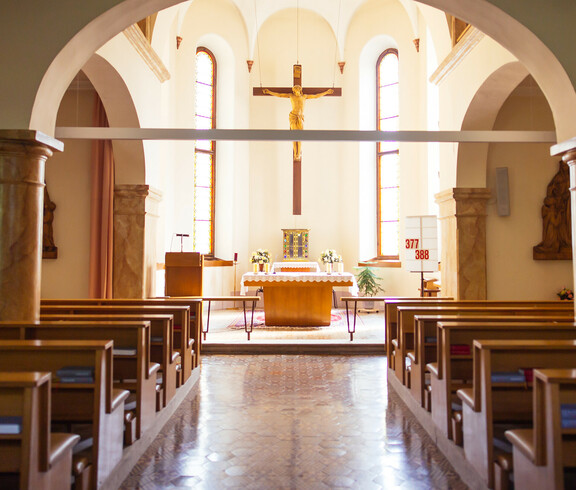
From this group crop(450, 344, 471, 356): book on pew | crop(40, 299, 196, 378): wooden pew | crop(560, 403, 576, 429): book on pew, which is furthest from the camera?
crop(40, 299, 196, 378): wooden pew

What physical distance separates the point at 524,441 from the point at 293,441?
5.62ft

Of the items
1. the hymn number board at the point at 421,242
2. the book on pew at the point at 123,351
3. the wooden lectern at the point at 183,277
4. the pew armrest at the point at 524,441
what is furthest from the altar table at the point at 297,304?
the pew armrest at the point at 524,441

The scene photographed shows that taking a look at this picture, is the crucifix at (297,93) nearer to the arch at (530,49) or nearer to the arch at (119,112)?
the arch at (119,112)

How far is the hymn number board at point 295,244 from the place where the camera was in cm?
1185

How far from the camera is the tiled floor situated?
2822mm

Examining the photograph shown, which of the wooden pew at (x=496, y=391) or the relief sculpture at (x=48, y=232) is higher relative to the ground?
the relief sculpture at (x=48, y=232)

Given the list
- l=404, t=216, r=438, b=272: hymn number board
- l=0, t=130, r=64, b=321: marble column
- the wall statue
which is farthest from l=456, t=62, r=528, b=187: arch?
l=0, t=130, r=64, b=321: marble column

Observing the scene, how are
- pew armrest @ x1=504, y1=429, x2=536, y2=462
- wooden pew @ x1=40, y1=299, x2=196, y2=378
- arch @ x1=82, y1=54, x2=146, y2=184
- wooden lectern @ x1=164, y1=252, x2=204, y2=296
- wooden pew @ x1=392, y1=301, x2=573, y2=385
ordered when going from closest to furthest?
pew armrest @ x1=504, y1=429, x2=536, y2=462, wooden pew @ x1=392, y1=301, x2=573, y2=385, wooden pew @ x1=40, y1=299, x2=196, y2=378, arch @ x1=82, y1=54, x2=146, y2=184, wooden lectern @ x1=164, y1=252, x2=204, y2=296

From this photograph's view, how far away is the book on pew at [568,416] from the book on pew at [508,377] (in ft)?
1.95

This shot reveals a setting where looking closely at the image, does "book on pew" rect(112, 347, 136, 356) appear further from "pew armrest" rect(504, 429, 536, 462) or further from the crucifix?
the crucifix

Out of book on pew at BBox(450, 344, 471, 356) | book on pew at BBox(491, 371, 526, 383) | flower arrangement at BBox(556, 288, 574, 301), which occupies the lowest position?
book on pew at BBox(491, 371, 526, 383)

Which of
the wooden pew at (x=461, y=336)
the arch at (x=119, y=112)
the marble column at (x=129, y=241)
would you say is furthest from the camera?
the marble column at (x=129, y=241)

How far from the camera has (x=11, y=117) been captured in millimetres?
4059

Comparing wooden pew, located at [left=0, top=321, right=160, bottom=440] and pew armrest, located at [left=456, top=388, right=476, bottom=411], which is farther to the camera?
wooden pew, located at [left=0, top=321, right=160, bottom=440]
